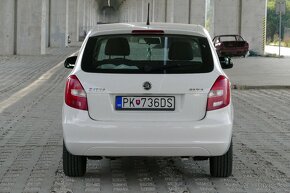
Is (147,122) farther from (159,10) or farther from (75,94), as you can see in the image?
(159,10)

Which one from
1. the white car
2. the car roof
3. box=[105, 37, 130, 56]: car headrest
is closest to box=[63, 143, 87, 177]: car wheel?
the white car

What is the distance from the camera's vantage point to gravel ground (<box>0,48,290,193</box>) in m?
5.78

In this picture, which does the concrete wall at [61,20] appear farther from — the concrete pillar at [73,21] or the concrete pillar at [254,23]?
the concrete pillar at [73,21]

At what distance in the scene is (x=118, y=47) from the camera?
238 inches

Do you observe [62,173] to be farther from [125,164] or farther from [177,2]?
[177,2]

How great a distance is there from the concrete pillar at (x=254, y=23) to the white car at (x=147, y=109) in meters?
30.9

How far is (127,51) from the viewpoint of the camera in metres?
6.04

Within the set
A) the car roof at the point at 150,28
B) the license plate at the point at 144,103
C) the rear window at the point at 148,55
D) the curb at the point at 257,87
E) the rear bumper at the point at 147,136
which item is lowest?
the curb at the point at 257,87

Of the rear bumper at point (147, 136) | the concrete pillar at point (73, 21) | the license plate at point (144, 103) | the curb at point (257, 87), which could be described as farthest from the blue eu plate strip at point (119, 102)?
the concrete pillar at point (73, 21)

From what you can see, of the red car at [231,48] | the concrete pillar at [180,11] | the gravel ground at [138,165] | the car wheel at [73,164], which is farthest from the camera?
the concrete pillar at [180,11]

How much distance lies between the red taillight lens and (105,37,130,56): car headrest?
538 millimetres

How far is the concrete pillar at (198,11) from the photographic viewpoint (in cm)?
4894

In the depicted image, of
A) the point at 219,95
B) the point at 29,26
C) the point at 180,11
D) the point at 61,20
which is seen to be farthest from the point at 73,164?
the point at 180,11

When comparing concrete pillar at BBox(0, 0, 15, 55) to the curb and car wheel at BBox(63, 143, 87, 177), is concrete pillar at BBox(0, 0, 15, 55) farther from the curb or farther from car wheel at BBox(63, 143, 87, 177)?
car wheel at BBox(63, 143, 87, 177)
